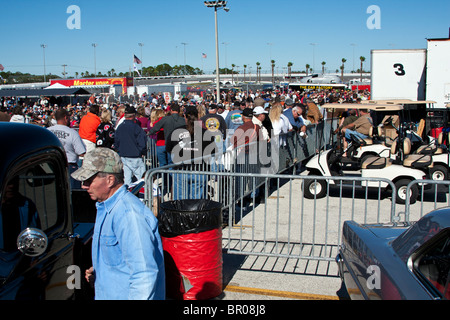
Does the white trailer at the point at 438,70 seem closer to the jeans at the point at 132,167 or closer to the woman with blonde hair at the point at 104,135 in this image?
the jeans at the point at 132,167

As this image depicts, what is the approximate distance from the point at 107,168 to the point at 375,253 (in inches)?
84.8

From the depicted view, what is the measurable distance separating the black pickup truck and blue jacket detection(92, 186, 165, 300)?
1.13 feet

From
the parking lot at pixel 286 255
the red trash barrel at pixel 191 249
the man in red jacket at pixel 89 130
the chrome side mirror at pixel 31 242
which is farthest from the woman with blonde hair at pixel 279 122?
the chrome side mirror at pixel 31 242

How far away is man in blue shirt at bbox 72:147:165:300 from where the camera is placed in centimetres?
259

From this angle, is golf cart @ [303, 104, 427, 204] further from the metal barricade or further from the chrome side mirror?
the chrome side mirror

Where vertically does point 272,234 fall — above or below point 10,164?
below

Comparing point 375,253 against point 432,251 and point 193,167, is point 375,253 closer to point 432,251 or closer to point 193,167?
point 432,251

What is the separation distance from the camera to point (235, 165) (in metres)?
7.63

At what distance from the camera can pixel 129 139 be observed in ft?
28.7

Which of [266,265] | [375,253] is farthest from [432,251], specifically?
[266,265]

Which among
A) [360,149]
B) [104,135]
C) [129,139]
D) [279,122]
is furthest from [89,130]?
[360,149]

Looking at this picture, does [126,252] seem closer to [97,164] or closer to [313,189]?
[97,164]

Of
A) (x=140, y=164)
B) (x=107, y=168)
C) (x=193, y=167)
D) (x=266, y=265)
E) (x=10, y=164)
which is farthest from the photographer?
(x=140, y=164)

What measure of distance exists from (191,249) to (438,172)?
22.9 ft
